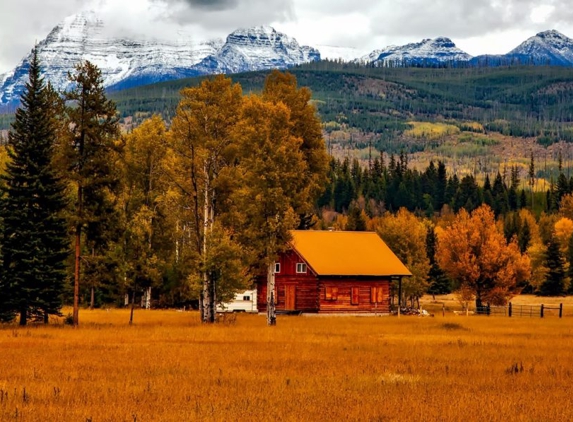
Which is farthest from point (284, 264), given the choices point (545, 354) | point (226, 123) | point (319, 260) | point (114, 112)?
point (545, 354)

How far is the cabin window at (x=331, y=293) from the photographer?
6862 cm

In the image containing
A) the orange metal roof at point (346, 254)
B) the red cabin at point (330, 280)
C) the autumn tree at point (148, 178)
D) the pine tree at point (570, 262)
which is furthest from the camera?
the pine tree at point (570, 262)

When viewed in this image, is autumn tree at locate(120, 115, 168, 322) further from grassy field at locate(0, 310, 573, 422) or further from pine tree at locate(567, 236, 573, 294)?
pine tree at locate(567, 236, 573, 294)

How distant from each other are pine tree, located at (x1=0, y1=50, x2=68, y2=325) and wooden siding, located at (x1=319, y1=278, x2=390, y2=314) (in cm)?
2915

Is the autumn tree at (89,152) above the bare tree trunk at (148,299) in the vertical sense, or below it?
above

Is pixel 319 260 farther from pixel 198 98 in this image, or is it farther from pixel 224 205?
pixel 198 98

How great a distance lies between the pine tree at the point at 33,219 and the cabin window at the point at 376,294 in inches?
1286

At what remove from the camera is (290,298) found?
69.6 meters

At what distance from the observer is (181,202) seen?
5316 centimetres

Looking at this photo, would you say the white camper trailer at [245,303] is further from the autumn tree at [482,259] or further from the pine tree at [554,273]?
the pine tree at [554,273]

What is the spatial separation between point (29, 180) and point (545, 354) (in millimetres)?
26682

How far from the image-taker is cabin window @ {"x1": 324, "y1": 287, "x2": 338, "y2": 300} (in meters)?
68.6

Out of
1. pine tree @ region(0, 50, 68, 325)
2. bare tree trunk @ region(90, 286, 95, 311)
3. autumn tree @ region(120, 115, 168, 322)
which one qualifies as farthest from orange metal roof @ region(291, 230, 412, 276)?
pine tree @ region(0, 50, 68, 325)

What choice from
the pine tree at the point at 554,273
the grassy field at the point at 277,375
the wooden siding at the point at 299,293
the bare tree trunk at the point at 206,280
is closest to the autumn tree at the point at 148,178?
the wooden siding at the point at 299,293
